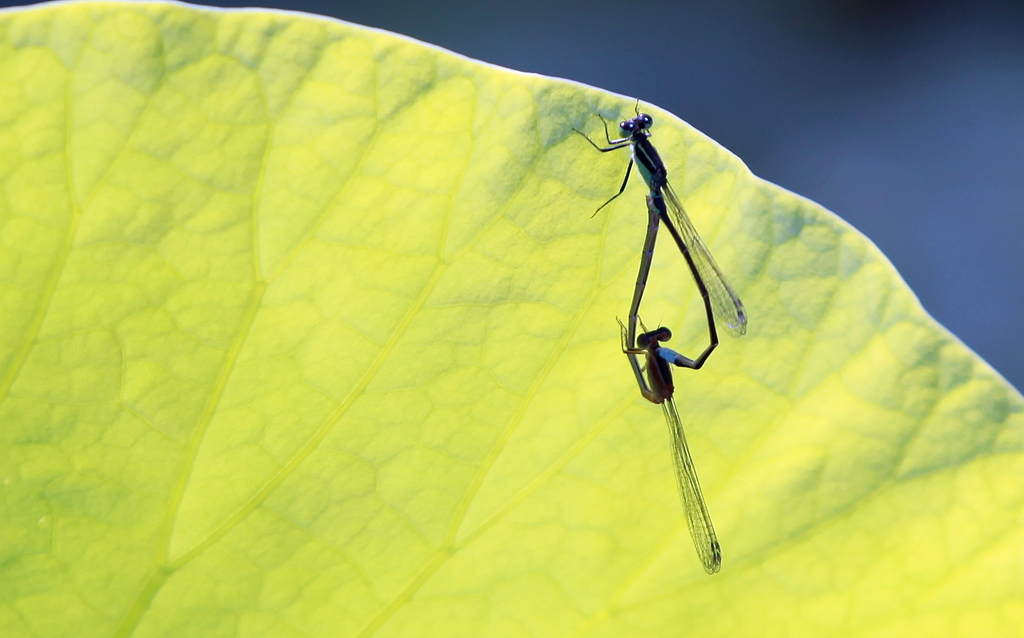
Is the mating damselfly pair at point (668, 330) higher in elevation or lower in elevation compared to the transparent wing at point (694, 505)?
higher

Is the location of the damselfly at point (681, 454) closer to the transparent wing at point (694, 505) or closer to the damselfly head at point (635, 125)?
the transparent wing at point (694, 505)

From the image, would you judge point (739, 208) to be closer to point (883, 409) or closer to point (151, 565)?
point (883, 409)

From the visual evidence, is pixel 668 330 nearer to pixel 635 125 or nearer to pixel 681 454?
pixel 681 454

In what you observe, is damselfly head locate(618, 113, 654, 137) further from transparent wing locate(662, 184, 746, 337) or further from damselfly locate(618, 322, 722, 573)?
damselfly locate(618, 322, 722, 573)

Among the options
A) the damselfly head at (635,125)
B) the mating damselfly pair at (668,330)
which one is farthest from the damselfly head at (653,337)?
the damselfly head at (635,125)

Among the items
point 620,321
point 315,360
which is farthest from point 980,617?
point 315,360

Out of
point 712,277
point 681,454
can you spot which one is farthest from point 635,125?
point 681,454

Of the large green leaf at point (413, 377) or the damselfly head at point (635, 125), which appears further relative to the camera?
the damselfly head at point (635, 125)
